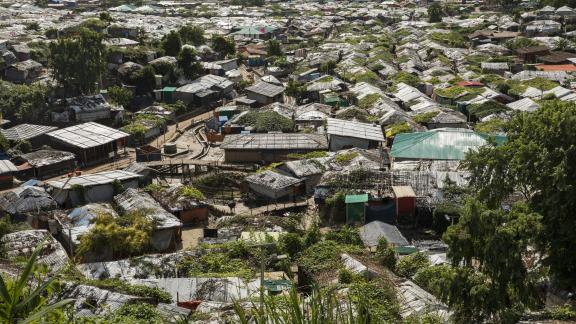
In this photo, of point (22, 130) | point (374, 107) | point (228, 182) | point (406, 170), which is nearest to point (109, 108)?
point (22, 130)

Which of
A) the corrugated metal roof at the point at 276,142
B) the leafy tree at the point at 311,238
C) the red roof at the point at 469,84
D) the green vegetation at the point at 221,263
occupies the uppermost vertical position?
the red roof at the point at 469,84

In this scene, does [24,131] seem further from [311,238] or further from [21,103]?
[311,238]

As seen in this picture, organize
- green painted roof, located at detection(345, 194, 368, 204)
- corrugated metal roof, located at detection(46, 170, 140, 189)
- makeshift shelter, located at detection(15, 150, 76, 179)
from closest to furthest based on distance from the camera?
green painted roof, located at detection(345, 194, 368, 204)
corrugated metal roof, located at detection(46, 170, 140, 189)
makeshift shelter, located at detection(15, 150, 76, 179)

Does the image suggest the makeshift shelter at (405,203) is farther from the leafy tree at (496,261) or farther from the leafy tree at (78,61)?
the leafy tree at (78,61)

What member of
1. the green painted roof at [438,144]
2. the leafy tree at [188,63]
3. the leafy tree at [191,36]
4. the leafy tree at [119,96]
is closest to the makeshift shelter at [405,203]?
the green painted roof at [438,144]

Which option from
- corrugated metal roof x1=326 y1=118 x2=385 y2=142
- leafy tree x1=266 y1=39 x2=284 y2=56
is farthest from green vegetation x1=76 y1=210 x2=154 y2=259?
leafy tree x1=266 y1=39 x2=284 y2=56

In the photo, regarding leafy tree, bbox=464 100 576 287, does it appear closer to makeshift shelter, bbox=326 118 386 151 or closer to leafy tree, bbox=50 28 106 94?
makeshift shelter, bbox=326 118 386 151

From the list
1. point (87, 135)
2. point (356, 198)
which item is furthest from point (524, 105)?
point (87, 135)
